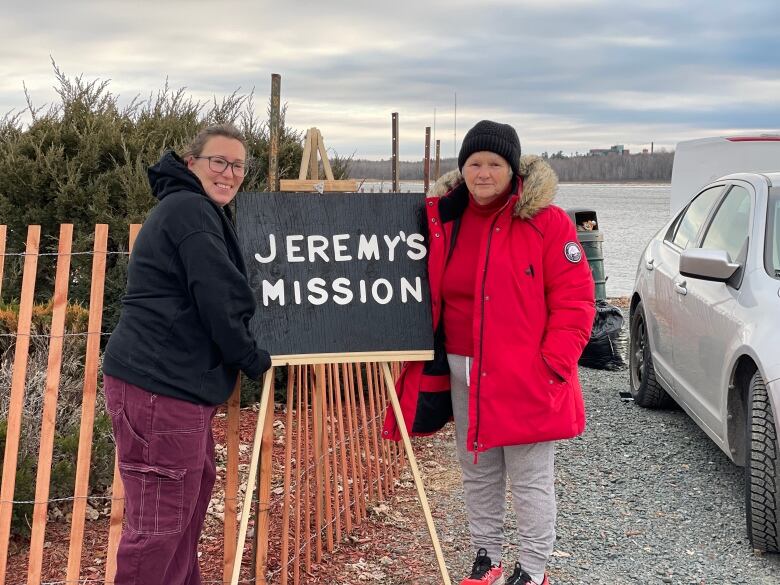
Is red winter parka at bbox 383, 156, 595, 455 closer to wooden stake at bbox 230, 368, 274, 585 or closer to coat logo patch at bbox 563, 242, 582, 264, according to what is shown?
coat logo patch at bbox 563, 242, 582, 264

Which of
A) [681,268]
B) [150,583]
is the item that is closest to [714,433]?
[681,268]

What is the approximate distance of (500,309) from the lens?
134 inches

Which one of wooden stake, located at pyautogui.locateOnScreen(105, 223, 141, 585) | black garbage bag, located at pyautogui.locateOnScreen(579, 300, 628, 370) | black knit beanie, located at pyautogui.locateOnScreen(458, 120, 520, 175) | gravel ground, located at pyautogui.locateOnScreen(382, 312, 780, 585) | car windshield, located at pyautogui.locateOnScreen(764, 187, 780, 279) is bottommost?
gravel ground, located at pyautogui.locateOnScreen(382, 312, 780, 585)

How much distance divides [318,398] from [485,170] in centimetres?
147

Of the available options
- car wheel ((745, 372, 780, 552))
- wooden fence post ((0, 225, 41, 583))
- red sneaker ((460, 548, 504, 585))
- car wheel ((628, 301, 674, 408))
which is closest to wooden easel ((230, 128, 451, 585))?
red sneaker ((460, 548, 504, 585))

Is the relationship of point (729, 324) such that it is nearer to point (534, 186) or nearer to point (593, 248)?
point (534, 186)

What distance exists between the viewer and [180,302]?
9.75ft

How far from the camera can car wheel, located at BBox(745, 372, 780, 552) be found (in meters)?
4.25

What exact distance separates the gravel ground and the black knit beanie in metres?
2.05

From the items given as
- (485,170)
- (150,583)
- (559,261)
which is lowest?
(150,583)

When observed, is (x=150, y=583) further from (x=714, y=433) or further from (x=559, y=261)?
(x=714, y=433)

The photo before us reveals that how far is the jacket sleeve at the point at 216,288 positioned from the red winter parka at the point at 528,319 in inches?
38.0

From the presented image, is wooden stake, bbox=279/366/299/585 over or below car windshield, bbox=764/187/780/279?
below

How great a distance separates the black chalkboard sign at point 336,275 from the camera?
11.7 ft
